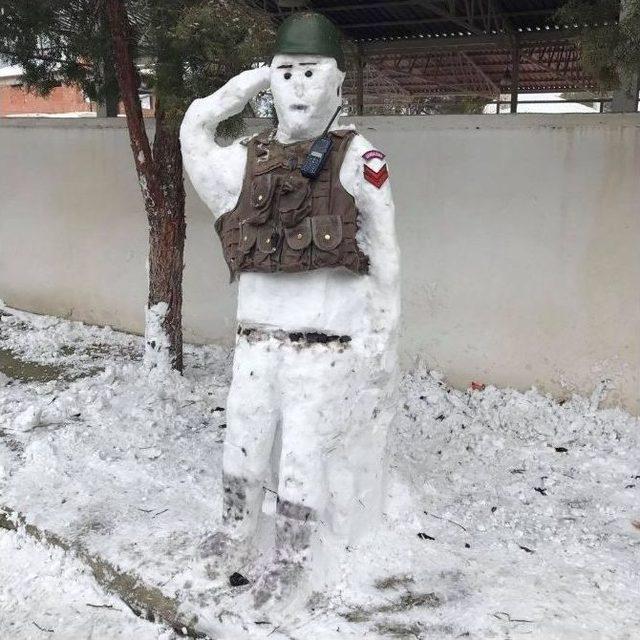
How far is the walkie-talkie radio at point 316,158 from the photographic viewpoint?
8.14 ft

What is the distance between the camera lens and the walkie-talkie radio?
8.14 feet

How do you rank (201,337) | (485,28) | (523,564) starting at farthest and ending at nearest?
1. (485,28)
2. (201,337)
3. (523,564)

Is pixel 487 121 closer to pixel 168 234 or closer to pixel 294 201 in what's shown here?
pixel 168 234

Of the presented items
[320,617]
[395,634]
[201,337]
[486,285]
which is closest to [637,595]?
[395,634]

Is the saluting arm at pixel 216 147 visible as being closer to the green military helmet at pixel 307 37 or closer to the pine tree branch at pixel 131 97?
the green military helmet at pixel 307 37

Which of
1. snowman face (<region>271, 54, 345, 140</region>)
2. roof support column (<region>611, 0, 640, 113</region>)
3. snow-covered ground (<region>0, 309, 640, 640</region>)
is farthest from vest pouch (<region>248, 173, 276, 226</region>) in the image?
roof support column (<region>611, 0, 640, 113</region>)

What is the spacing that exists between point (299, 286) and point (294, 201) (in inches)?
12.3

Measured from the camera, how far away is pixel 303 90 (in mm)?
2514

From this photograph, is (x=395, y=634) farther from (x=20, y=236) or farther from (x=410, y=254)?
(x=20, y=236)

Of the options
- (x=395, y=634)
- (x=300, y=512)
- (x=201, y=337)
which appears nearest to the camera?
(x=395, y=634)

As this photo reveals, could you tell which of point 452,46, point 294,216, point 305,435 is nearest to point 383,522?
point 305,435

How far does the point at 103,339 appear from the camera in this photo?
591cm

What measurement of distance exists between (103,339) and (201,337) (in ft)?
2.82

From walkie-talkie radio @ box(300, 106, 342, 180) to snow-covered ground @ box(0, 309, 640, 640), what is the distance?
3.82 ft
